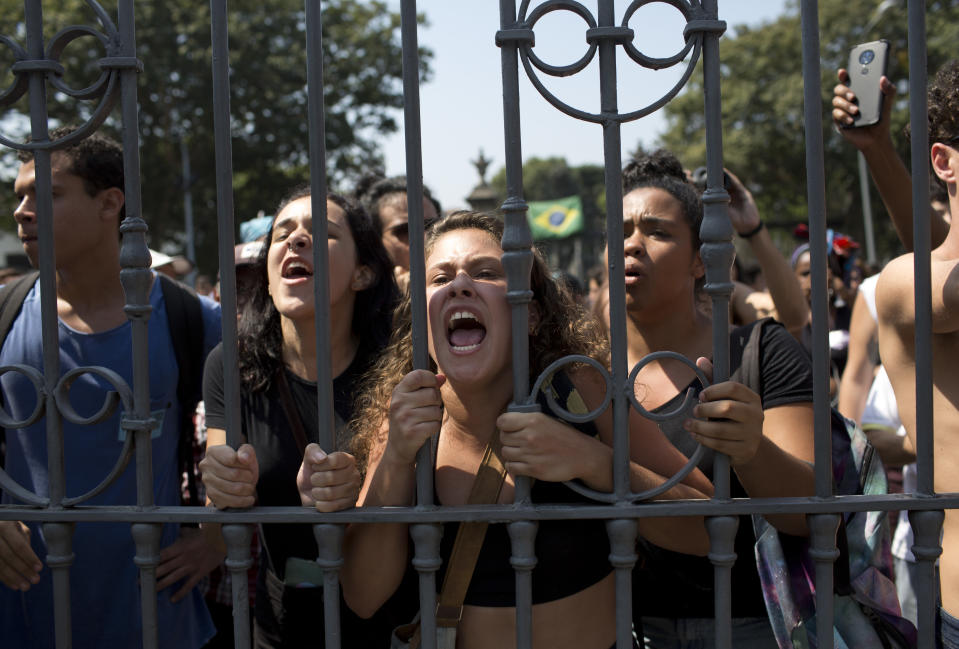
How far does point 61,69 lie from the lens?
5.41ft

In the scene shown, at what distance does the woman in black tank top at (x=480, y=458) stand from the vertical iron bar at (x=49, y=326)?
579 mm

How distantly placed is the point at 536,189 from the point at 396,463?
10184 cm

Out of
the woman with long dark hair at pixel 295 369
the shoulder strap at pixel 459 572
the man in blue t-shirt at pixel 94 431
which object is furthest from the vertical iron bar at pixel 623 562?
the man in blue t-shirt at pixel 94 431

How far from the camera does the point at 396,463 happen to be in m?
1.68

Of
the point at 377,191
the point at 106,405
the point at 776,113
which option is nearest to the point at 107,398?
the point at 106,405

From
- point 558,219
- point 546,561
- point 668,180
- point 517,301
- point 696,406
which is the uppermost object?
point 558,219

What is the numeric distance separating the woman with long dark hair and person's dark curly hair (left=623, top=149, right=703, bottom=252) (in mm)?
935

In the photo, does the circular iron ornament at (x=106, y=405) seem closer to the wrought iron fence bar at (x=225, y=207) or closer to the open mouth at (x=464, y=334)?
the wrought iron fence bar at (x=225, y=207)

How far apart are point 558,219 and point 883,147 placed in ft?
76.4

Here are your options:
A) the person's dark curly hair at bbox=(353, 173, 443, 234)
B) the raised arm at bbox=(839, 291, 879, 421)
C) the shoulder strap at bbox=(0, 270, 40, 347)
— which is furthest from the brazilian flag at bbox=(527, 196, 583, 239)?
the shoulder strap at bbox=(0, 270, 40, 347)

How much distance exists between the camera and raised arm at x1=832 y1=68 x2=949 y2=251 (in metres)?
2.19

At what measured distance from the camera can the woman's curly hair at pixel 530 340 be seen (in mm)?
2066

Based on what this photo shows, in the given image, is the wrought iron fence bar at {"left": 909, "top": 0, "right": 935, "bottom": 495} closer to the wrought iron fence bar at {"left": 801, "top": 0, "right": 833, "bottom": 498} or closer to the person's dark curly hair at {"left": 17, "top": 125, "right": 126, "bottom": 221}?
the wrought iron fence bar at {"left": 801, "top": 0, "right": 833, "bottom": 498}

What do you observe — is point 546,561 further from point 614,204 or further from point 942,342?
point 942,342
